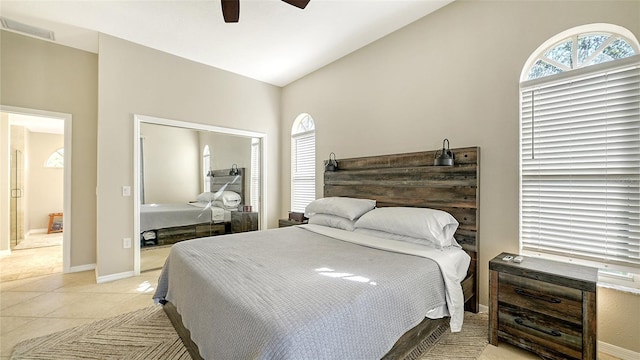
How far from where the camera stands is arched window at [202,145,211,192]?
4137 millimetres

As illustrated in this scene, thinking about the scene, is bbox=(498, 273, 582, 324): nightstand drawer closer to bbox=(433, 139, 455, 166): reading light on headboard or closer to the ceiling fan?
bbox=(433, 139, 455, 166): reading light on headboard

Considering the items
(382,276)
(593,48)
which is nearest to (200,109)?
(382,276)

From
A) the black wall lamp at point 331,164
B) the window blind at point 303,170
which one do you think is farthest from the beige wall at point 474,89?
the window blind at point 303,170

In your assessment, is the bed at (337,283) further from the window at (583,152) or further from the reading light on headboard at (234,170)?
the reading light on headboard at (234,170)

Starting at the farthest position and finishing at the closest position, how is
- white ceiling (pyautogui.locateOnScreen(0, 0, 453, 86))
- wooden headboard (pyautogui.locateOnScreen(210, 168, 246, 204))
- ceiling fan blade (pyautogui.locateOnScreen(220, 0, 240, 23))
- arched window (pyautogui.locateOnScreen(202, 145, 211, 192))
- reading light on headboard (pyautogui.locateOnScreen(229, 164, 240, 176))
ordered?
reading light on headboard (pyautogui.locateOnScreen(229, 164, 240, 176)) < wooden headboard (pyautogui.locateOnScreen(210, 168, 246, 204)) < arched window (pyautogui.locateOnScreen(202, 145, 211, 192)) < white ceiling (pyautogui.locateOnScreen(0, 0, 453, 86)) < ceiling fan blade (pyautogui.locateOnScreen(220, 0, 240, 23))

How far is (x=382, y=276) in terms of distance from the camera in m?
1.53

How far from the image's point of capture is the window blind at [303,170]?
4359 millimetres

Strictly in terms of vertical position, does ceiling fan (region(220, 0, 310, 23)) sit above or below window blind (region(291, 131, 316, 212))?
above

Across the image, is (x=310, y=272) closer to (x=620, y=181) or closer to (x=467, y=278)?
(x=467, y=278)

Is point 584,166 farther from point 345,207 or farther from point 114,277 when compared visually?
point 114,277

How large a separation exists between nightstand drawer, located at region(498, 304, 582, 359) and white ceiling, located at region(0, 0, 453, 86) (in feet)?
9.33

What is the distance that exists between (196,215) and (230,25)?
276 cm

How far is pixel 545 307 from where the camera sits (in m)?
1.72

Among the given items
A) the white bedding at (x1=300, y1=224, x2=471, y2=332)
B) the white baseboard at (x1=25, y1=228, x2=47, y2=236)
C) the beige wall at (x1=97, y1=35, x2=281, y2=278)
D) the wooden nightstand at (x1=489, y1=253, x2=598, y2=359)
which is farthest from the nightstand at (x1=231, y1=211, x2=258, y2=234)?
the white baseboard at (x1=25, y1=228, x2=47, y2=236)
